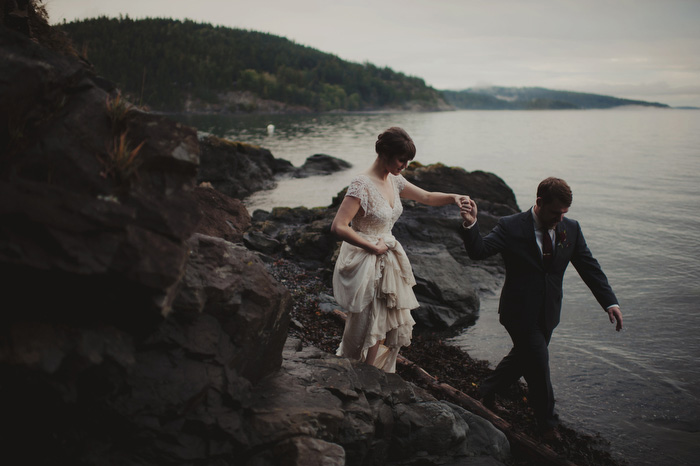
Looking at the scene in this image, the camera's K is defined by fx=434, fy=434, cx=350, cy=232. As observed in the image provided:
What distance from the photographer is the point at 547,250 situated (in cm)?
513

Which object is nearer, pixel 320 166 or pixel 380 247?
pixel 380 247

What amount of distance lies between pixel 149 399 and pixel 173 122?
2019 millimetres

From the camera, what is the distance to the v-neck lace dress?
16.0 ft

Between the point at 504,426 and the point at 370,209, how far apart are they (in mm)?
3395

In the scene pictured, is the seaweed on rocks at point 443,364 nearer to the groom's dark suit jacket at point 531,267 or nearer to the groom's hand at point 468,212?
the groom's dark suit jacket at point 531,267

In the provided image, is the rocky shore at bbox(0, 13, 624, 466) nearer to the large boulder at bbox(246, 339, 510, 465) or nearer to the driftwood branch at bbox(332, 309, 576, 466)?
the large boulder at bbox(246, 339, 510, 465)

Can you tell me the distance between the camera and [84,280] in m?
2.55

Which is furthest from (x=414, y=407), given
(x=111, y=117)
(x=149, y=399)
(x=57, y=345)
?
(x=111, y=117)

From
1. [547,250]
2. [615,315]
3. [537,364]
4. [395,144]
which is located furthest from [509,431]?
[395,144]

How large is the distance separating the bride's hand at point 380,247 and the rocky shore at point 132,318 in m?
1.19

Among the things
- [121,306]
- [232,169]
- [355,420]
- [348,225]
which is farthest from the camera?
[232,169]

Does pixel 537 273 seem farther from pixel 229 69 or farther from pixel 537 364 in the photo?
pixel 229 69

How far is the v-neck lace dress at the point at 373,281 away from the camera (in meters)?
4.88

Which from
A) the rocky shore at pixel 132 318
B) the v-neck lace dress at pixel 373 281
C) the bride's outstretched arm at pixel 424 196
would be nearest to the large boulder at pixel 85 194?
the rocky shore at pixel 132 318
